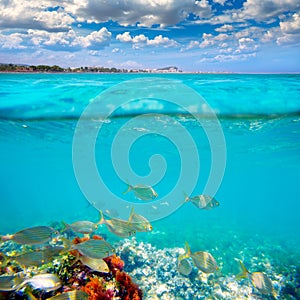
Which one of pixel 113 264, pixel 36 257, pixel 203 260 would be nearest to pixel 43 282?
pixel 36 257

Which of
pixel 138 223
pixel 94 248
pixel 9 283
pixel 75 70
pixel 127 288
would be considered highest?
pixel 75 70

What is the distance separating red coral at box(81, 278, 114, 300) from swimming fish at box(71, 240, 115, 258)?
2.55ft

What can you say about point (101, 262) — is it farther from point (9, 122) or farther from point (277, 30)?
point (9, 122)

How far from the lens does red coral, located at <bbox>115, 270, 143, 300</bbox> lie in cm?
537

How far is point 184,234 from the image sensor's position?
1819 cm

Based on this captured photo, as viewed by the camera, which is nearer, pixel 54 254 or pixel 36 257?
pixel 36 257

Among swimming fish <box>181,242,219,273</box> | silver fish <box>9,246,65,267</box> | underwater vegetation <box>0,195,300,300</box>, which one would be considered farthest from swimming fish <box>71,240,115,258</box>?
swimming fish <box>181,242,219,273</box>

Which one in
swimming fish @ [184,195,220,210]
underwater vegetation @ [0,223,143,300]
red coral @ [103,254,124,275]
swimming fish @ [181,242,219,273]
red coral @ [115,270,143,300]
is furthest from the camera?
swimming fish @ [184,195,220,210]

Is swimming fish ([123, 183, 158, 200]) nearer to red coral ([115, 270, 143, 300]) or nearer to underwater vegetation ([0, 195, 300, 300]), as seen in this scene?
underwater vegetation ([0, 195, 300, 300])

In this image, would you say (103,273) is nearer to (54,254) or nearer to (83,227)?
(83,227)

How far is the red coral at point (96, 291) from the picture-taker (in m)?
4.90

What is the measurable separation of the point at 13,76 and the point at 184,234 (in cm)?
1503

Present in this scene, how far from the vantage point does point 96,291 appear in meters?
4.97

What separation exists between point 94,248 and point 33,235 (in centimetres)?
105
